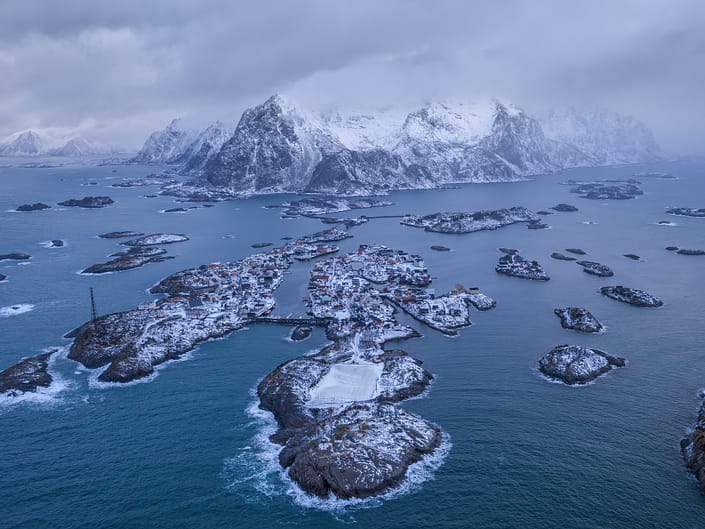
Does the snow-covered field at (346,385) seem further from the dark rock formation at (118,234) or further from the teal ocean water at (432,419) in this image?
the dark rock formation at (118,234)

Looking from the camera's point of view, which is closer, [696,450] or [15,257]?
[696,450]

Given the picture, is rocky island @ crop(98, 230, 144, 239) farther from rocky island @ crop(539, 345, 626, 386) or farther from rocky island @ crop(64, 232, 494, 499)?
rocky island @ crop(539, 345, 626, 386)

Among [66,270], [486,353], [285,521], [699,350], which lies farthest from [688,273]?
[66,270]

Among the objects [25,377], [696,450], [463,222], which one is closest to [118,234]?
[25,377]

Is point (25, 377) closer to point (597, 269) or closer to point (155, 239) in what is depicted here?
point (155, 239)

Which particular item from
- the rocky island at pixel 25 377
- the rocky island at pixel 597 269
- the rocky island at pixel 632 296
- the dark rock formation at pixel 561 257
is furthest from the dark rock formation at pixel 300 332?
the dark rock formation at pixel 561 257
